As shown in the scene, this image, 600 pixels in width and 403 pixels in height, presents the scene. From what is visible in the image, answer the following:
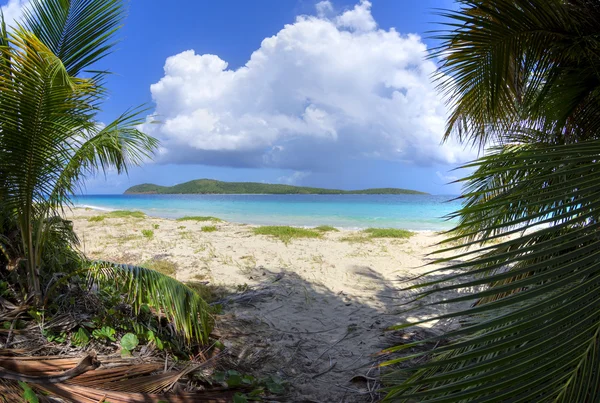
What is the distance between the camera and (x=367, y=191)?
106 meters

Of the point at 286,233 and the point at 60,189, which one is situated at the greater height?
the point at 60,189

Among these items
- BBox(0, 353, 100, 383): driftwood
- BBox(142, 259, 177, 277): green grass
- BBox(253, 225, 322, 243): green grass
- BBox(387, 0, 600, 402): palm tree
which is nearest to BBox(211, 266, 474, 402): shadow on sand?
Answer: BBox(387, 0, 600, 402): palm tree

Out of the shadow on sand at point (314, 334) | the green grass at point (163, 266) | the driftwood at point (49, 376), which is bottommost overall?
the shadow on sand at point (314, 334)

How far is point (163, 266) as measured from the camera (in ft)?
19.1

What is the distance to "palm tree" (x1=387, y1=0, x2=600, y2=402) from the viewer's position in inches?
31.3

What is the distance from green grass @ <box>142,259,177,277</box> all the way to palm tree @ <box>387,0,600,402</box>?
4333mm

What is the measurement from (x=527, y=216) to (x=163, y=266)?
227 inches

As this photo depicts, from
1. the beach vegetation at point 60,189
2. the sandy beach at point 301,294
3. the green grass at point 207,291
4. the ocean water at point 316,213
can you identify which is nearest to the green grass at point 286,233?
the sandy beach at point 301,294

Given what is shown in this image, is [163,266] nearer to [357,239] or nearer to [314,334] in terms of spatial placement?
[314,334]

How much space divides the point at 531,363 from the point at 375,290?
15.9ft

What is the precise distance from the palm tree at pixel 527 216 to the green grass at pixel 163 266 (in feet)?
14.2

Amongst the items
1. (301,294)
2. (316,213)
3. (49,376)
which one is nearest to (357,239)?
(301,294)

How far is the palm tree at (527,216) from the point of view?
796 mm

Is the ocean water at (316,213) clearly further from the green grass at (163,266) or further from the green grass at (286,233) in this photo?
the green grass at (286,233)
